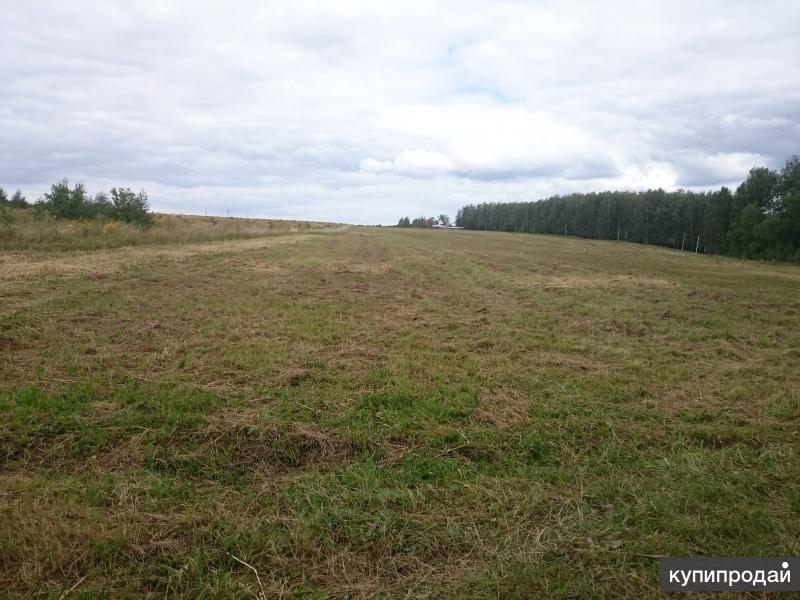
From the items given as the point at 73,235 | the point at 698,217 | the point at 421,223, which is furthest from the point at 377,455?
the point at 421,223

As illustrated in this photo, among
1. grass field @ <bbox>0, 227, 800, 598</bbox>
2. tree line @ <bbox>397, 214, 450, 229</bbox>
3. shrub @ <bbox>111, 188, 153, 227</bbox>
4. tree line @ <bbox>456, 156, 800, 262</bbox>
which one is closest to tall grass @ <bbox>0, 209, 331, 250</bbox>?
shrub @ <bbox>111, 188, 153, 227</bbox>

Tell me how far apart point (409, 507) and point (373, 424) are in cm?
142

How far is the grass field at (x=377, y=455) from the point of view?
3072 millimetres

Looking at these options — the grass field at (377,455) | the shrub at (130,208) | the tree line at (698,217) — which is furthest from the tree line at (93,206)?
the tree line at (698,217)

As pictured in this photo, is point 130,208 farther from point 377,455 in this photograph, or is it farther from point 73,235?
point 377,455

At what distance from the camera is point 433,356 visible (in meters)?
7.52

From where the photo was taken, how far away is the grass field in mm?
3072

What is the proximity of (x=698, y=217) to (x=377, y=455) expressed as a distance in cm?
8563

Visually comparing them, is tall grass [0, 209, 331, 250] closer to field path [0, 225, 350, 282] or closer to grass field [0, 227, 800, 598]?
field path [0, 225, 350, 282]

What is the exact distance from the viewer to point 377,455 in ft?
14.8

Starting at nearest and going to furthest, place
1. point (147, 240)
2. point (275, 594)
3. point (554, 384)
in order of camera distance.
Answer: point (275, 594)
point (554, 384)
point (147, 240)

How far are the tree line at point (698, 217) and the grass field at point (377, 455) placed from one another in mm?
56747

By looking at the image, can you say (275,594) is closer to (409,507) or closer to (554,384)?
(409,507)

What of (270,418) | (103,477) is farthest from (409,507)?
(103,477)
